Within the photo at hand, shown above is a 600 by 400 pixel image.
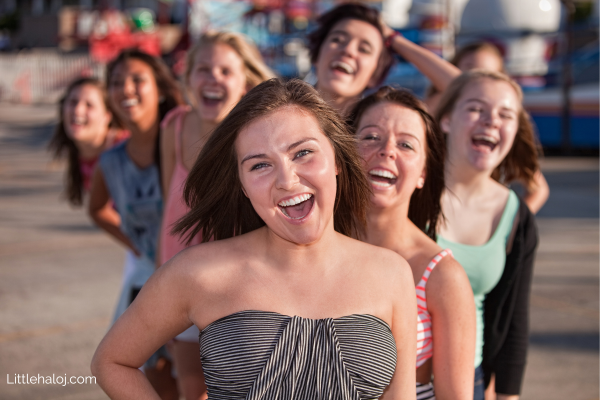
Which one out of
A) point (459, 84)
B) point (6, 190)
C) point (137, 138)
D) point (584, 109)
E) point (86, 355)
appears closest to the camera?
point (459, 84)

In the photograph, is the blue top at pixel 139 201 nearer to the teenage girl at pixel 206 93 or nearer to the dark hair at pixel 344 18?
the teenage girl at pixel 206 93

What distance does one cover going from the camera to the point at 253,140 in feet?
5.79

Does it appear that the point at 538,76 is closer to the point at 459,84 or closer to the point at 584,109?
the point at 584,109

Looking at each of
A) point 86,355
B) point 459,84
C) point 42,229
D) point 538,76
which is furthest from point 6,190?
point 538,76

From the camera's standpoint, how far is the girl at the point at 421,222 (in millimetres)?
2027

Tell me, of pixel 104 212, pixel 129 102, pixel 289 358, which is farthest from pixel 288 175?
pixel 104 212

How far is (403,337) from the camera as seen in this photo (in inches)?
71.7

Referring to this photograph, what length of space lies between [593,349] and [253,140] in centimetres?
381

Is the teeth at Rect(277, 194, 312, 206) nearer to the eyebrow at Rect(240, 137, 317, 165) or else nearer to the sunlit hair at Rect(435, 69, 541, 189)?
the eyebrow at Rect(240, 137, 317, 165)

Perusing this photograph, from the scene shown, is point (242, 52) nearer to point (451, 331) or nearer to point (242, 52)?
point (242, 52)

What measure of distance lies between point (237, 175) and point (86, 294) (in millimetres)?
4460

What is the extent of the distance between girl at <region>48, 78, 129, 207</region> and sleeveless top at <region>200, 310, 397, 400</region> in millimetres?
2846

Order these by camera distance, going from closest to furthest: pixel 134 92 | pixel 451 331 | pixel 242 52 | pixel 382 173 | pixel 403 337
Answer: pixel 403 337, pixel 451 331, pixel 382 173, pixel 242 52, pixel 134 92

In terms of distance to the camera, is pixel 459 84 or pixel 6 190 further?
pixel 6 190
